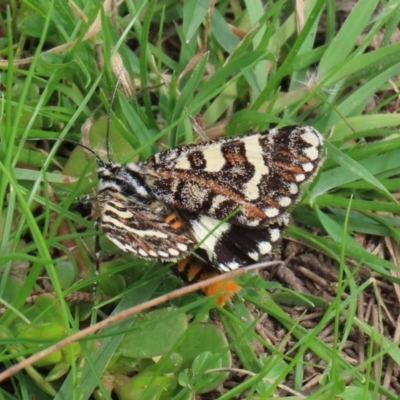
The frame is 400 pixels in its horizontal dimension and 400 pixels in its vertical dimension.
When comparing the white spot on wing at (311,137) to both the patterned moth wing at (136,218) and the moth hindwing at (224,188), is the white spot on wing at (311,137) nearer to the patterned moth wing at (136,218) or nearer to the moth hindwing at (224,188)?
the moth hindwing at (224,188)

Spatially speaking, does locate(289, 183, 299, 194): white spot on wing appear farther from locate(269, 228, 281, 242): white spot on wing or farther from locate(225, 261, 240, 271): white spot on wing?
locate(225, 261, 240, 271): white spot on wing

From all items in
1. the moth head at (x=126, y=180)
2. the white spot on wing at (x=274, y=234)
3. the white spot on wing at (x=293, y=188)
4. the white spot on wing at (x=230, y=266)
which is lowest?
the white spot on wing at (x=230, y=266)

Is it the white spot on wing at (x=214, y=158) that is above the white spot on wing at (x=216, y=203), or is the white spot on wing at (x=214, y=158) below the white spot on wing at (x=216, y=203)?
above

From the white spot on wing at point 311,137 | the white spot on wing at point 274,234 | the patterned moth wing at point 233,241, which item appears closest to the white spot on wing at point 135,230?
the patterned moth wing at point 233,241

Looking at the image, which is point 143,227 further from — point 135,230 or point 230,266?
point 230,266

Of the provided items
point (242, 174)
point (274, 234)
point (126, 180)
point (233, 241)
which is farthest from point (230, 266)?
point (126, 180)

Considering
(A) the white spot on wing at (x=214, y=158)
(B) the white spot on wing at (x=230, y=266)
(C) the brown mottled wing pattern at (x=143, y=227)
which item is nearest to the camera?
(C) the brown mottled wing pattern at (x=143, y=227)

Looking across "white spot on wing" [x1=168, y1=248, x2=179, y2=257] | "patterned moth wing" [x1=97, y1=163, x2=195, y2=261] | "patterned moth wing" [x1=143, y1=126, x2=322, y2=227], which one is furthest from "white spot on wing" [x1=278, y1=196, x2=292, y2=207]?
"white spot on wing" [x1=168, y1=248, x2=179, y2=257]
